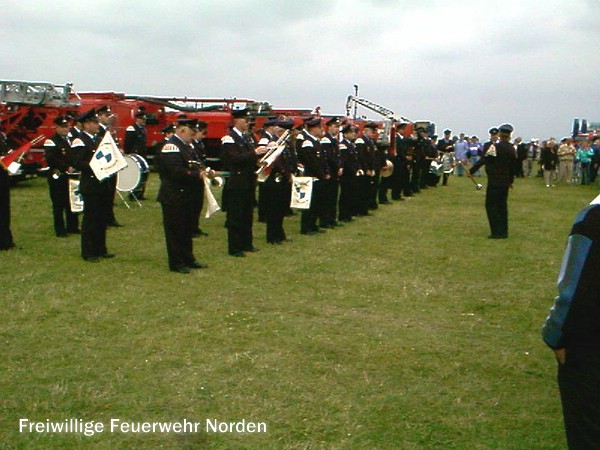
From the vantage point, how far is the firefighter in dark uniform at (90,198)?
388 inches

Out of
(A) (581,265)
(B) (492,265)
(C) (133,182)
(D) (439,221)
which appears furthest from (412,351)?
(C) (133,182)

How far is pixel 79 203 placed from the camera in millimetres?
11430

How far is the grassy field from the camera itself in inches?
188

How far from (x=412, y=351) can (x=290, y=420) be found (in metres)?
1.83

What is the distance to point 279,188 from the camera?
11.4m

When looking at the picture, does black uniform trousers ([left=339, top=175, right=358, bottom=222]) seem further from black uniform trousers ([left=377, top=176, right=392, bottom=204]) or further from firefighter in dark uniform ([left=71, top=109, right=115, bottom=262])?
firefighter in dark uniform ([left=71, top=109, right=115, bottom=262])

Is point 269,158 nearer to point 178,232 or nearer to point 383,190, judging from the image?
point 178,232

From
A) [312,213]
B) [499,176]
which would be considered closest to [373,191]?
[312,213]

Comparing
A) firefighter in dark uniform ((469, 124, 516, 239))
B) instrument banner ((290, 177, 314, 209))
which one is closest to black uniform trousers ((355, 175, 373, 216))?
firefighter in dark uniform ((469, 124, 516, 239))

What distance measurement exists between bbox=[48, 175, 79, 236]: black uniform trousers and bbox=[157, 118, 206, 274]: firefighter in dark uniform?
3.22 metres

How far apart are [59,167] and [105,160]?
234cm

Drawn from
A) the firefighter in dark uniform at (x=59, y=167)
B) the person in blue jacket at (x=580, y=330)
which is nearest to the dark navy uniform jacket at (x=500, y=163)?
the firefighter in dark uniform at (x=59, y=167)

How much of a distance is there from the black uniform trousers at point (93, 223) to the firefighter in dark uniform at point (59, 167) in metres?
1.83

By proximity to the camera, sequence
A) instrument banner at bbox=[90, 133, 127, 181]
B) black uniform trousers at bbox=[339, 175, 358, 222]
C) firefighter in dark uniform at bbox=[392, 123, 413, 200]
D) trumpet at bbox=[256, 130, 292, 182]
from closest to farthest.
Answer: instrument banner at bbox=[90, 133, 127, 181]
trumpet at bbox=[256, 130, 292, 182]
black uniform trousers at bbox=[339, 175, 358, 222]
firefighter in dark uniform at bbox=[392, 123, 413, 200]
